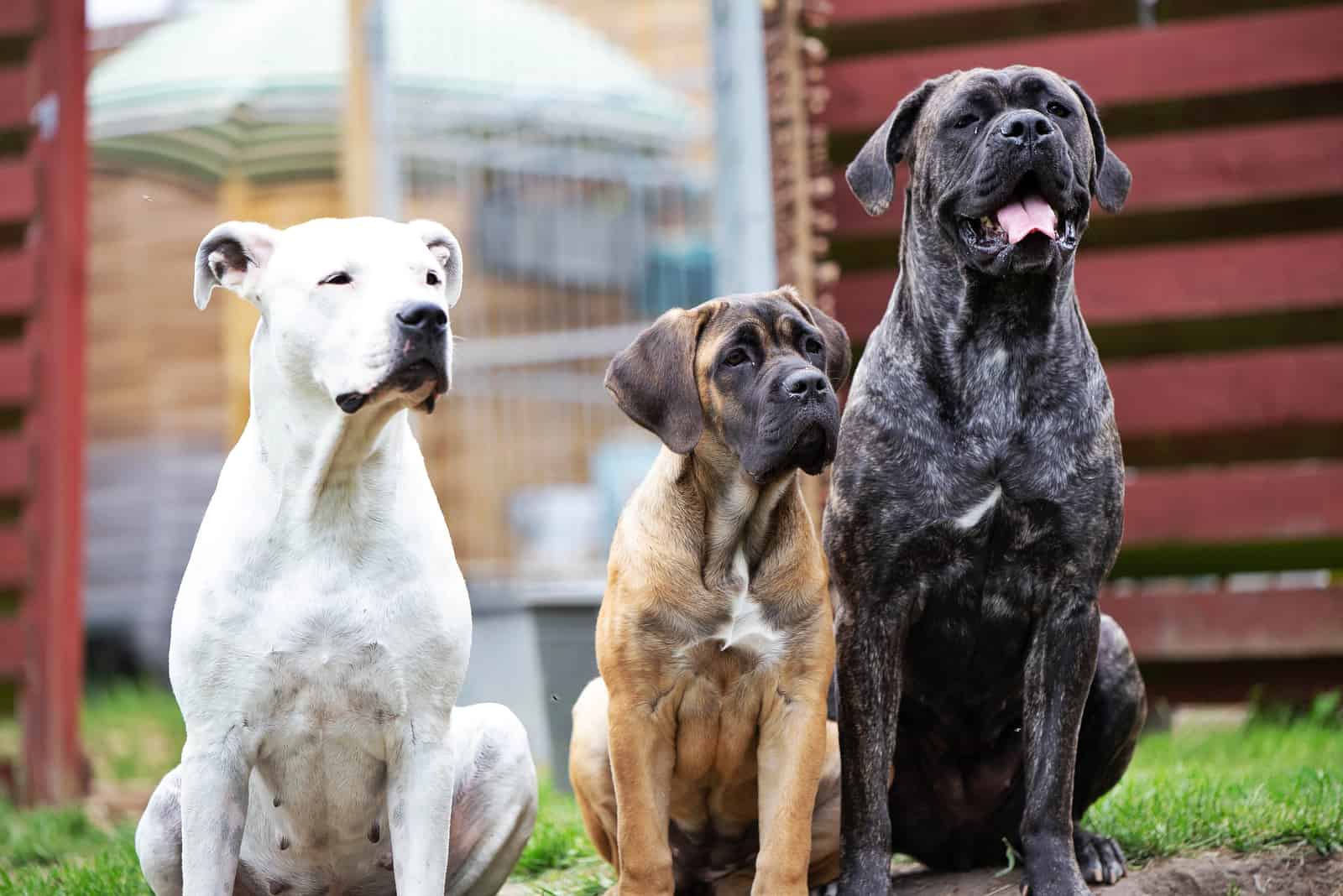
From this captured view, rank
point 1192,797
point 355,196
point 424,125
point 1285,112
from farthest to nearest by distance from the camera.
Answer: point 424,125 < point 355,196 < point 1285,112 < point 1192,797

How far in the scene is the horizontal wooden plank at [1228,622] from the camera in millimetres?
5938

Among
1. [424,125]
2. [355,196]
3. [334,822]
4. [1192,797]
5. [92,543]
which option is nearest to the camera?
[334,822]

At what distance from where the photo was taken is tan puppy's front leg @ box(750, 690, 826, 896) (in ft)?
11.4

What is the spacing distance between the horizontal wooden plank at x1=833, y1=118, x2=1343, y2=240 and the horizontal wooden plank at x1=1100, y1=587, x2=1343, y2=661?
60.5 inches

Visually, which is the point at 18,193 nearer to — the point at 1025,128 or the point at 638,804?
the point at 638,804

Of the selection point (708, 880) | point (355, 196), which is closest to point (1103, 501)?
point (708, 880)

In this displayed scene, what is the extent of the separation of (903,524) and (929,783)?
76cm

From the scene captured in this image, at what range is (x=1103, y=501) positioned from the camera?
3.55 m

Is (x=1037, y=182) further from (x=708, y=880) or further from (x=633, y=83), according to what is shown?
(x=633, y=83)

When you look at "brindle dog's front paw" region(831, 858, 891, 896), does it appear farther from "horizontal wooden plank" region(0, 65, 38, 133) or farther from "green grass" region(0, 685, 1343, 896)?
"horizontal wooden plank" region(0, 65, 38, 133)

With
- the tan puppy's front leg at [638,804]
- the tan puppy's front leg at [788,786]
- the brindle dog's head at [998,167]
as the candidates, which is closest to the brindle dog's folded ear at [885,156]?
the brindle dog's head at [998,167]

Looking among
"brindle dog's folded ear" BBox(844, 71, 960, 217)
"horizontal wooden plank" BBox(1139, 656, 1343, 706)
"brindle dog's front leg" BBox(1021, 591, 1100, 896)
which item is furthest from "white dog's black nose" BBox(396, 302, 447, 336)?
"horizontal wooden plank" BBox(1139, 656, 1343, 706)

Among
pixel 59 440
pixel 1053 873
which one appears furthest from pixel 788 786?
pixel 59 440

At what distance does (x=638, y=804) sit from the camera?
3.51 m
